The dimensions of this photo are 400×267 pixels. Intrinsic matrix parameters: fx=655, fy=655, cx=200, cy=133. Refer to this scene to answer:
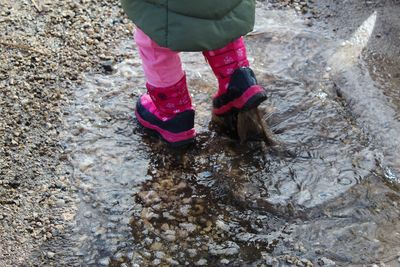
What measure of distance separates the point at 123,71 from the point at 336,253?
1234mm

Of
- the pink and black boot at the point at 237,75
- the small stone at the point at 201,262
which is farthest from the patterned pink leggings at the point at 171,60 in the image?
the small stone at the point at 201,262

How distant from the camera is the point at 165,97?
2.27 m

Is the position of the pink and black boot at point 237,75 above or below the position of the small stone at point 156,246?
above

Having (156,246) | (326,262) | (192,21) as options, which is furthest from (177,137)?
(326,262)

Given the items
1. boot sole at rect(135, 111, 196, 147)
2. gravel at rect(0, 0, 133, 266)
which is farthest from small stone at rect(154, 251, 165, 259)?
boot sole at rect(135, 111, 196, 147)

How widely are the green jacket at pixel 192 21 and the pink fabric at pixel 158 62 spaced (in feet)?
0.53

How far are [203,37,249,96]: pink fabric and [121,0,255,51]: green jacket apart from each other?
0.20 metres

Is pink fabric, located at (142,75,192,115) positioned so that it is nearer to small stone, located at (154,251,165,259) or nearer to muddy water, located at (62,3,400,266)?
muddy water, located at (62,3,400,266)

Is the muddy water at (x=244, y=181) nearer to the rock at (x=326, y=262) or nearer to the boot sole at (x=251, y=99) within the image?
the rock at (x=326, y=262)

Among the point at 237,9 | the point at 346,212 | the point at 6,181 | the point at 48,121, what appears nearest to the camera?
the point at 237,9

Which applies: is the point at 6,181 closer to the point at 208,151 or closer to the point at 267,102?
the point at 208,151

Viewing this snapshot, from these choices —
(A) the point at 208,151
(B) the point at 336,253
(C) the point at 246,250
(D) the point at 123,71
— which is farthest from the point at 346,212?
(D) the point at 123,71

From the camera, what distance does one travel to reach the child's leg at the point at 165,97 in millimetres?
2150

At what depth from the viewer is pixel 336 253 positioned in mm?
1981
